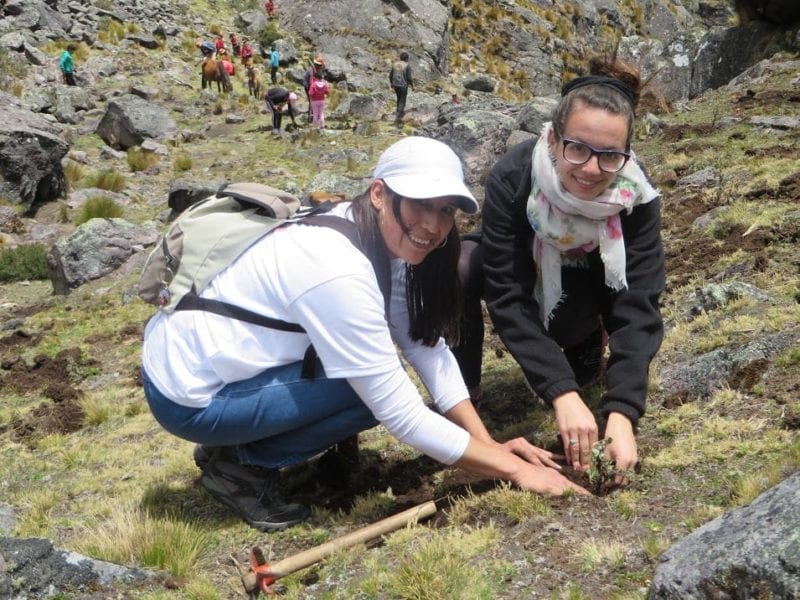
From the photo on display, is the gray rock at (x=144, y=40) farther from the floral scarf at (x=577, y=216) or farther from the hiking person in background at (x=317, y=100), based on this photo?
the floral scarf at (x=577, y=216)

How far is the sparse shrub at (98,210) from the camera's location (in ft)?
47.7

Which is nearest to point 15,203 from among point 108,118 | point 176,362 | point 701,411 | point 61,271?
point 61,271

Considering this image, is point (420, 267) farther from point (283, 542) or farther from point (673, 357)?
point (673, 357)

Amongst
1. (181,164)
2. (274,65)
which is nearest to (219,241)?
(181,164)

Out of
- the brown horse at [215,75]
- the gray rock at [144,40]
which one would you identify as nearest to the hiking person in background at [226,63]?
the brown horse at [215,75]

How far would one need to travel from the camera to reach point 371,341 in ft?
9.57

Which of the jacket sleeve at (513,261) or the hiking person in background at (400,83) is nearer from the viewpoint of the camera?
the jacket sleeve at (513,261)

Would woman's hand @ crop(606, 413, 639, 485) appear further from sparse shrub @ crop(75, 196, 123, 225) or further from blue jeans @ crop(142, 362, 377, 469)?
sparse shrub @ crop(75, 196, 123, 225)

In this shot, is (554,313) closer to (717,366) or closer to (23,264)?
(717,366)

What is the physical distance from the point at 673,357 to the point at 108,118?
18.6m

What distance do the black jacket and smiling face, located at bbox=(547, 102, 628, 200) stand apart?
402mm

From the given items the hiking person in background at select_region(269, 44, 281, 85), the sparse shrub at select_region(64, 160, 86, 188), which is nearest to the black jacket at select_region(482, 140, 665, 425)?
the sparse shrub at select_region(64, 160, 86, 188)

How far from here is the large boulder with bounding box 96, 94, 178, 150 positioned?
19.5 m

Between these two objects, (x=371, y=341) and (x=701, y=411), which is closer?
(x=371, y=341)
